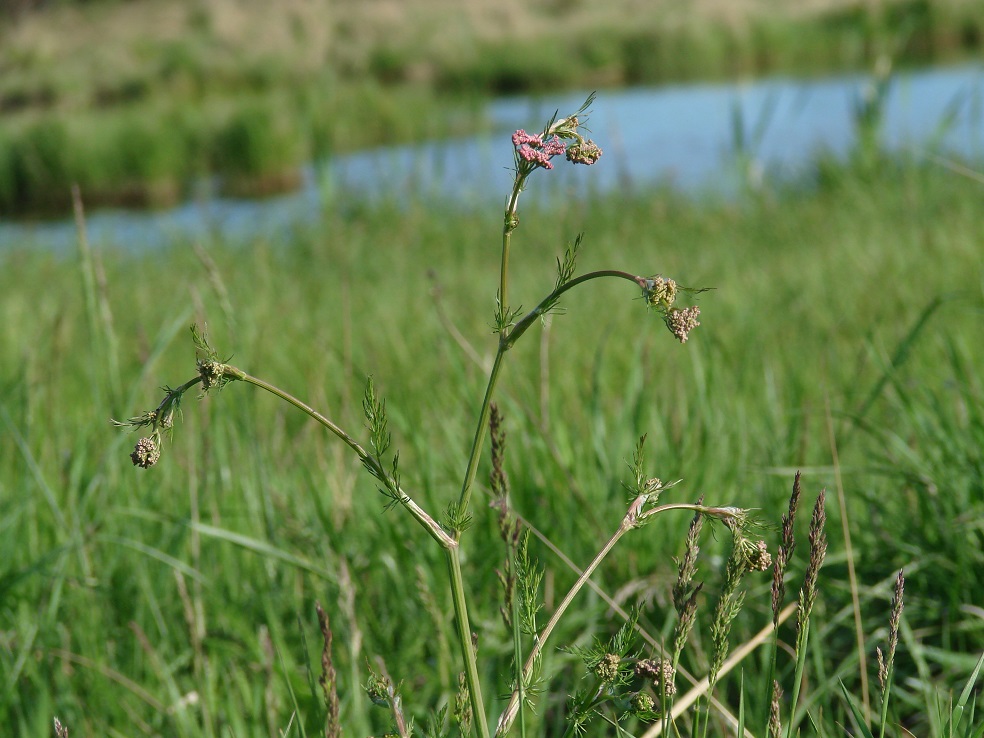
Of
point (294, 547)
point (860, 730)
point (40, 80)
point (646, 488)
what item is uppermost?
point (40, 80)

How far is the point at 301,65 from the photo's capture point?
784 inches

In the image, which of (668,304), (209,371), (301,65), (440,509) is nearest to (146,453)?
(209,371)

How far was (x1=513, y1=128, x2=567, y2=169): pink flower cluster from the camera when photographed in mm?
626

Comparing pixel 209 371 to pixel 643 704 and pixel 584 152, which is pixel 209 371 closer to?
pixel 584 152

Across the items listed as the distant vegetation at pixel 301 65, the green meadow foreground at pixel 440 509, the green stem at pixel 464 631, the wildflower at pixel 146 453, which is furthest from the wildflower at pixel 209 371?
the distant vegetation at pixel 301 65

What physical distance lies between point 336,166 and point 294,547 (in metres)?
10.1

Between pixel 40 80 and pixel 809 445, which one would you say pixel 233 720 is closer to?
pixel 809 445

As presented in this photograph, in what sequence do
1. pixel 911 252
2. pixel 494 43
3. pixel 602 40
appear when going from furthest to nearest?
1. pixel 494 43
2. pixel 602 40
3. pixel 911 252

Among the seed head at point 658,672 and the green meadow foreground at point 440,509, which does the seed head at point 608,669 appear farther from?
the green meadow foreground at point 440,509

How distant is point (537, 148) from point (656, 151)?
30.0 feet

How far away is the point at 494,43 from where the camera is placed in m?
22.9

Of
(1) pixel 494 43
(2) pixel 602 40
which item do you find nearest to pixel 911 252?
(2) pixel 602 40

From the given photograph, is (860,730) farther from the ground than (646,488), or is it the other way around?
(646,488)

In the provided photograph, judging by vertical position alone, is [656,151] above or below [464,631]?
below
